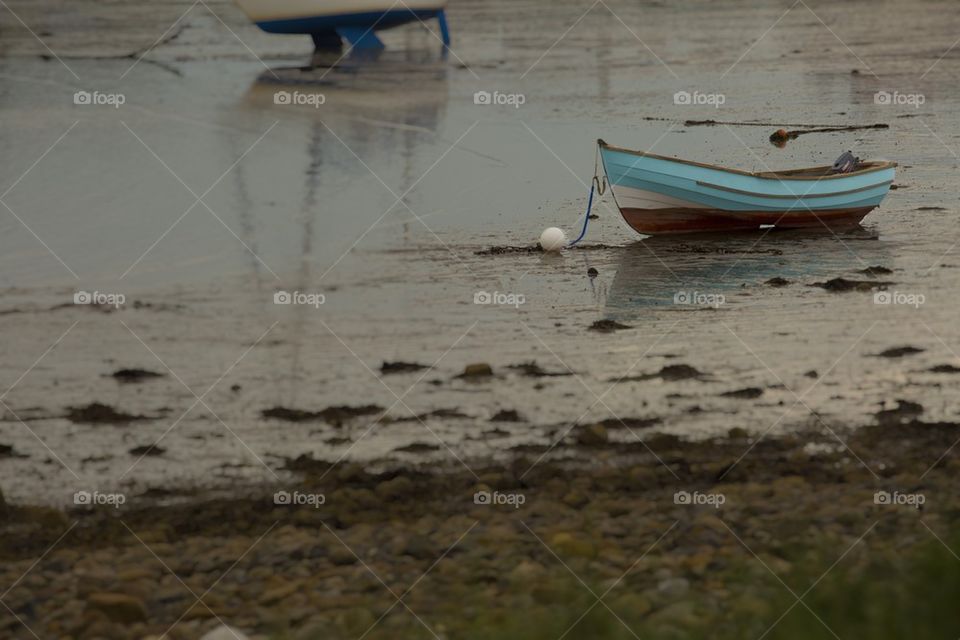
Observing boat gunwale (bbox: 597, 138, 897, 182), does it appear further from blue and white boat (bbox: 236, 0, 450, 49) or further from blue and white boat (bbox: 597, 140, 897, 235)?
blue and white boat (bbox: 236, 0, 450, 49)

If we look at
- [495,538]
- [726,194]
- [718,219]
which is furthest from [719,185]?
[495,538]

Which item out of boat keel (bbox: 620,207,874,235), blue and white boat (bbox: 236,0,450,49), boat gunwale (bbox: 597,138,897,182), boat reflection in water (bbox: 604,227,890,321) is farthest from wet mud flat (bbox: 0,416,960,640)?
blue and white boat (bbox: 236,0,450,49)

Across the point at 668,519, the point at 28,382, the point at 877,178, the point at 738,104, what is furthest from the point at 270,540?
the point at 738,104

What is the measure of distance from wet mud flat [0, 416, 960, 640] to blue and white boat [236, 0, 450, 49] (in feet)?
82.4

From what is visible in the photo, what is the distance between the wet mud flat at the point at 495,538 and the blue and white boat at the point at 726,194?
625cm

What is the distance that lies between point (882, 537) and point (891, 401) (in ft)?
9.92

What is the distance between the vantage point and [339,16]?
34281mm


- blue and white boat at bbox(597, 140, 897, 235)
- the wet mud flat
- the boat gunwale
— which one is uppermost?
the boat gunwale

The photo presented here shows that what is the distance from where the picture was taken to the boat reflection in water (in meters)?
14.5

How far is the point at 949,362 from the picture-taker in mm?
12172

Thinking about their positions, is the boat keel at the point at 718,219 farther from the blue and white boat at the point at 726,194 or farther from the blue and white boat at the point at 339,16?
the blue and white boat at the point at 339,16

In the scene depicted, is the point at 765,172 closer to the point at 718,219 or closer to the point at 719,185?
the point at 719,185

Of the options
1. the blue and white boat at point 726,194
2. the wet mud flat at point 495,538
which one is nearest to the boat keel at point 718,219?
the blue and white boat at point 726,194

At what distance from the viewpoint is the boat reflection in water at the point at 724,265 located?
14.5m
